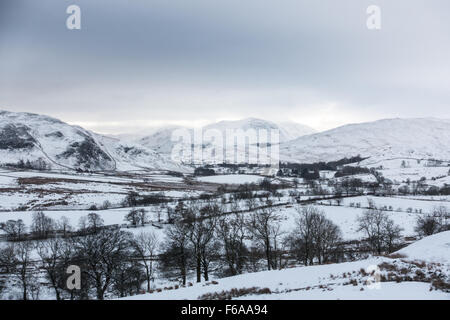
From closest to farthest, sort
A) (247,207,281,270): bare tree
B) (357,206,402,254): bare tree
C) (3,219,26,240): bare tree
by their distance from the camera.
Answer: (247,207,281,270): bare tree, (357,206,402,254): bare tree, (3,219,26,240): bare tree

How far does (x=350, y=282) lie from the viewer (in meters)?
12.4

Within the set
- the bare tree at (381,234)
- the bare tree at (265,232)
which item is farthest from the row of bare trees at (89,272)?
the bare tree at (381,234)

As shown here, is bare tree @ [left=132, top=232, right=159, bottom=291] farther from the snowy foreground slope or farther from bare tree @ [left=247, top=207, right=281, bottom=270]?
the snowy foreground slope

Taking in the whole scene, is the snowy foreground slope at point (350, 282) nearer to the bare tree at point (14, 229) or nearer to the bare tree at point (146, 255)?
the bare tree at point (146, 255)

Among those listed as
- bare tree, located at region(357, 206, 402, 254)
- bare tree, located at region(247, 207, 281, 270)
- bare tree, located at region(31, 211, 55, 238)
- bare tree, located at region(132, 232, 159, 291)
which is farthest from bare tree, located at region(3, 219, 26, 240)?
bare tree, located at region(357, 206, 402, 254)

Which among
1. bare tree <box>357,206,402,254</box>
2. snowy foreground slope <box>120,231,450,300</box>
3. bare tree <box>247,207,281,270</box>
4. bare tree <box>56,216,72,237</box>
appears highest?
snowy foreground slope <box>120,231,450,300</box>

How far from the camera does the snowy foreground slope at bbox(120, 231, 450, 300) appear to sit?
10316mm

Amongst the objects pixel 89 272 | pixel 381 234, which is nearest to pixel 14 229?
pixel 89 272

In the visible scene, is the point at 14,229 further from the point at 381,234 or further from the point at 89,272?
the point at 381,234

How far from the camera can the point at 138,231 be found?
55.7 metres

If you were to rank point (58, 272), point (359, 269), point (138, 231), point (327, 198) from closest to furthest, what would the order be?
point (359, 269) → point (58, 272) → point (138, 231) → point (327, 198)
